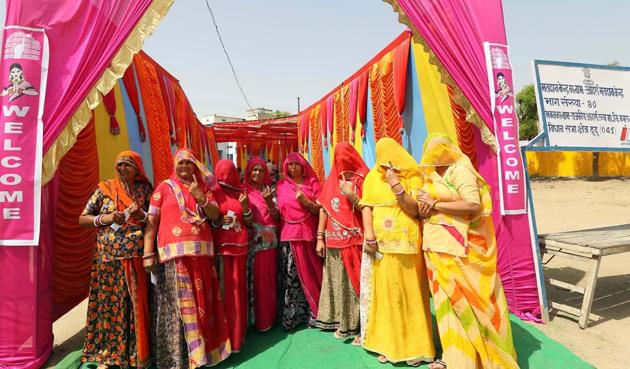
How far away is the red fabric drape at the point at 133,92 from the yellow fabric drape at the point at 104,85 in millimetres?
1724

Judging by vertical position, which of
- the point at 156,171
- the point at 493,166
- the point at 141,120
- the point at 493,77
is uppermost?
the point at 141,120

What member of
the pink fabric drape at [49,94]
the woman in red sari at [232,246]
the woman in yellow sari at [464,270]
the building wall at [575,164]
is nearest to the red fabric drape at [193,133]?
the pink fabric drape at [49,94]

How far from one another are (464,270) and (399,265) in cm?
41

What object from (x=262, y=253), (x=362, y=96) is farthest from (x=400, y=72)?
(x=262, y=253)

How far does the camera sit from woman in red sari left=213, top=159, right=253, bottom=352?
271 centimetres

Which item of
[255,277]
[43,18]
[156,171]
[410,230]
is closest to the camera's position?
[410,230]

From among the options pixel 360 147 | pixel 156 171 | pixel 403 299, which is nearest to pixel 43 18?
pixel 156 171

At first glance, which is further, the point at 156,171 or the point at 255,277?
the point at 156,171

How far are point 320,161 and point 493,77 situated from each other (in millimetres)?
7732

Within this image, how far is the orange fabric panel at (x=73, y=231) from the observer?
10.2ft

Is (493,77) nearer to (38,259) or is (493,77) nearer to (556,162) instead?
(38,259)

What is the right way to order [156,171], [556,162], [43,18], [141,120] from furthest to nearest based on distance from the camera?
[556,162]
[156,171]
[141,120]
[43,18]

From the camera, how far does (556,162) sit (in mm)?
15383

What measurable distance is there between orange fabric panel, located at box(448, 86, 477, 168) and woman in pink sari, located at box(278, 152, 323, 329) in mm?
1477
